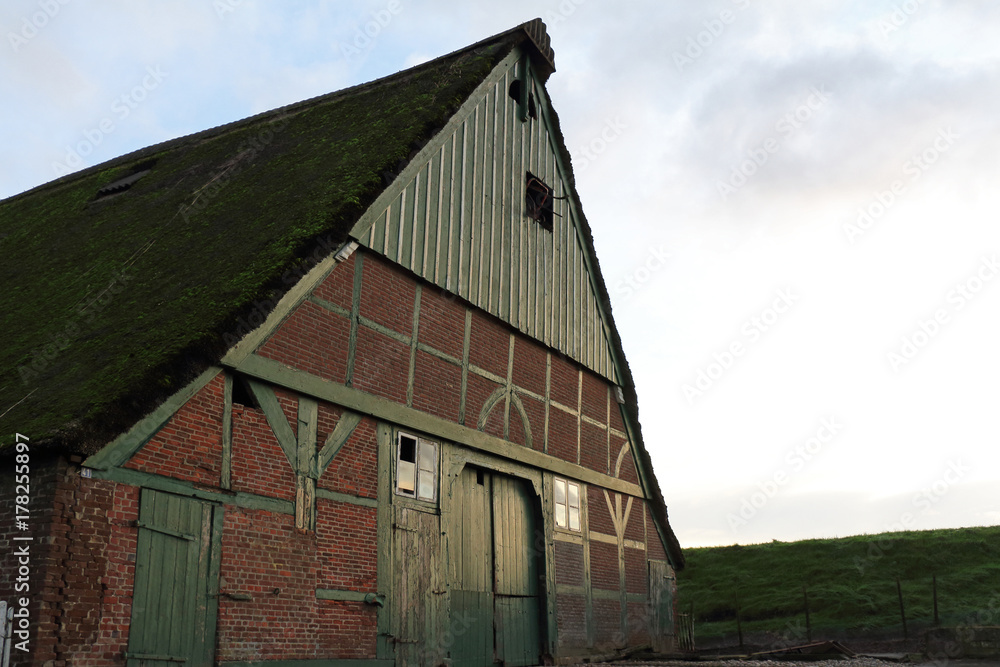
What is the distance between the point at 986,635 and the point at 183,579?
16.6 m

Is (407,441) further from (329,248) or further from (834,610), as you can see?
(834,610)

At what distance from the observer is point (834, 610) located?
24188 millimetres

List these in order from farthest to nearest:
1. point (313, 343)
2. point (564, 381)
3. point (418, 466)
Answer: point (564, 381), point (418, 466), point (313, 343)

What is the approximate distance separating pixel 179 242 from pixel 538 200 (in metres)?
6.85

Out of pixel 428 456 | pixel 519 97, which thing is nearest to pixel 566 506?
pixel 428 456

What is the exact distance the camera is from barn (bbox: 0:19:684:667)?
7562mm

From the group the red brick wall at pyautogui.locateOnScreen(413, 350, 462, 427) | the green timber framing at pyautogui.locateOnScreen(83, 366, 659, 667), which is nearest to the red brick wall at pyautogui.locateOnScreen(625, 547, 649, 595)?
the green timber framing at pyautogui.locateOnScreen(83, 366, 659, 667)

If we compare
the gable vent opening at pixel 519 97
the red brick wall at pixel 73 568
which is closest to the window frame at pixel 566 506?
the gable vent opening at pixel 519 97

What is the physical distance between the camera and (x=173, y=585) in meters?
7.88

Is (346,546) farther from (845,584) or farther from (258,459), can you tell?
(845,584)

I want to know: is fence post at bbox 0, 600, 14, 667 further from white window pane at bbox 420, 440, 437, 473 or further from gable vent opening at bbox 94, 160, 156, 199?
gable vent opening at bbox 94, 160, 156, 199

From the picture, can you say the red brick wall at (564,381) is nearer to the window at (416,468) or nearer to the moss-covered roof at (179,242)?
the window at (416,468)

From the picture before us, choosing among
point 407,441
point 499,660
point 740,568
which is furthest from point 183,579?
point 740,568

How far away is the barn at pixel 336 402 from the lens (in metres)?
7.56
